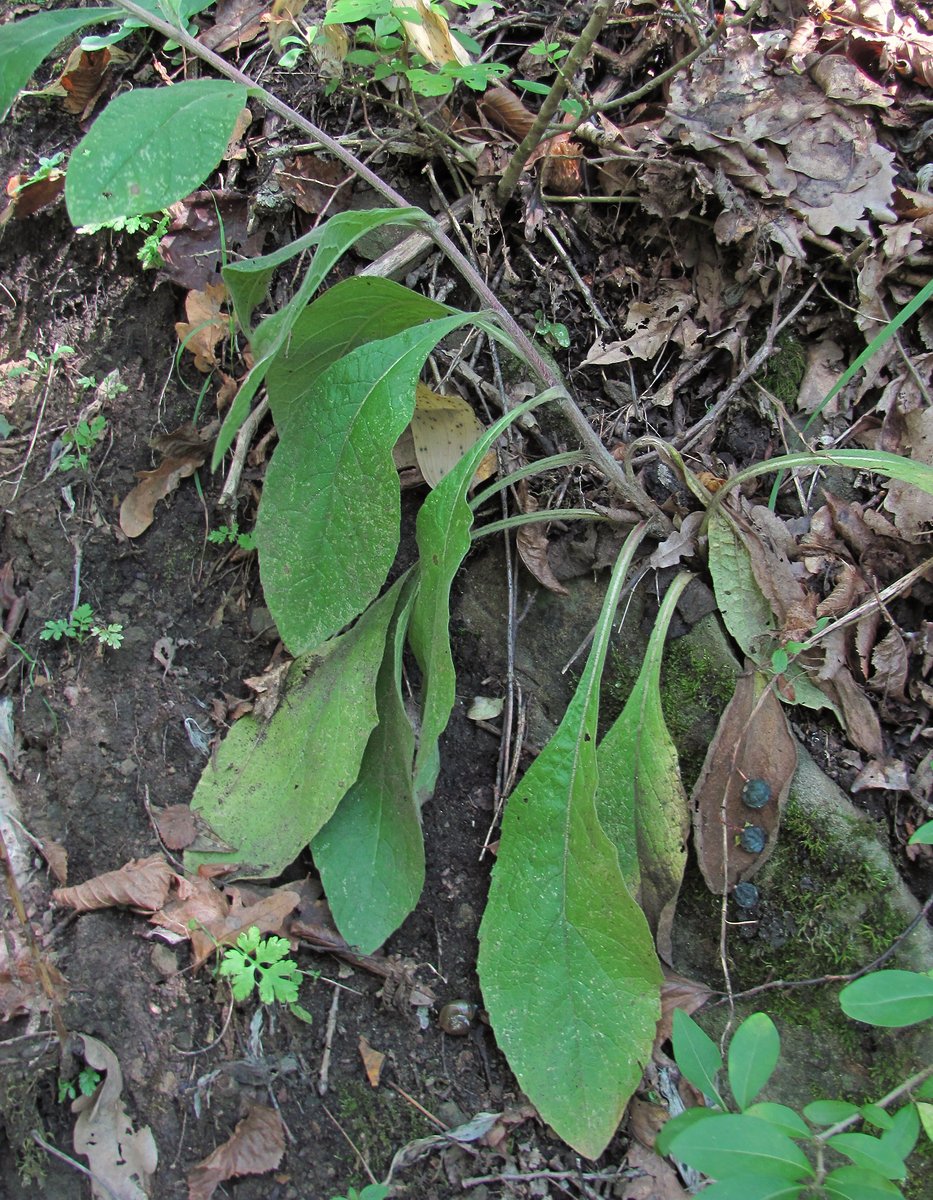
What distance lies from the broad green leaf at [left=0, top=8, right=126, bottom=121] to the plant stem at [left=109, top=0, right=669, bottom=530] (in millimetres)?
118

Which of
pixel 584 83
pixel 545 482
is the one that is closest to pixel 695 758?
pixel 545 482

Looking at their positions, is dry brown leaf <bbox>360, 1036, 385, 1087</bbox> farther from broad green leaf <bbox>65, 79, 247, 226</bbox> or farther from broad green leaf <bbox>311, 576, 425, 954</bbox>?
broad green leaf <bbox>65, 79, 247, 226</bbox>

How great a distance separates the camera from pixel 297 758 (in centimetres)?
191

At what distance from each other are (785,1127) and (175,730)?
4.77ft

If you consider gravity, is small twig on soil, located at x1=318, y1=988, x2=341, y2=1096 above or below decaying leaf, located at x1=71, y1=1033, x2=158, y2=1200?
below

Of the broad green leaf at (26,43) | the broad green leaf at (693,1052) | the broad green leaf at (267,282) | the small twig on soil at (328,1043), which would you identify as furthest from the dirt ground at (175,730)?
the broad green leaf at (26,43)

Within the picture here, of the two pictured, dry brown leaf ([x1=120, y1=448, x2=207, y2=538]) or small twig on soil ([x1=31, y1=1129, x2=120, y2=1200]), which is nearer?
small twig on soil ([x1=31, y1=1129, x2=120, y2=1200])

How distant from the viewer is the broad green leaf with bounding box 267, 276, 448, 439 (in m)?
1.78

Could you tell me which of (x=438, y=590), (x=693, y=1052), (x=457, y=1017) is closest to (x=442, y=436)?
(x=438, y=590)

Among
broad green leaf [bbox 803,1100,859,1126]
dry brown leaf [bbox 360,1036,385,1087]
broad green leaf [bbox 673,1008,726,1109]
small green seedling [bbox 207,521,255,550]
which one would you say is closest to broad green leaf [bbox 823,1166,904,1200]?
broad green leaf [bbox 803,1100,859,1126]

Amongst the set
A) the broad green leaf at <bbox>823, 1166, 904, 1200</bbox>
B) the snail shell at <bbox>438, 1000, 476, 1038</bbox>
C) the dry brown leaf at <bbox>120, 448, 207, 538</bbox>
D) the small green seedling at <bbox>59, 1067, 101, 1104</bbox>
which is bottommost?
the snail shell at <bbox>438, 1000, 476, 1038</bbox>

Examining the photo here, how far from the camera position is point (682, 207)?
2.11 metres

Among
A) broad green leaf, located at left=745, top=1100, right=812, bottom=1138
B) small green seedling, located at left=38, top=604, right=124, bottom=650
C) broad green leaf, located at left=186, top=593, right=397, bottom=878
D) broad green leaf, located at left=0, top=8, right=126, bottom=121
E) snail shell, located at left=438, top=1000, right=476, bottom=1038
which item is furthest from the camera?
small green seedling, located at left=38, top=604, right=124, bottom=650

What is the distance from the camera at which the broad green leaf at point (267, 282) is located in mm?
1349
